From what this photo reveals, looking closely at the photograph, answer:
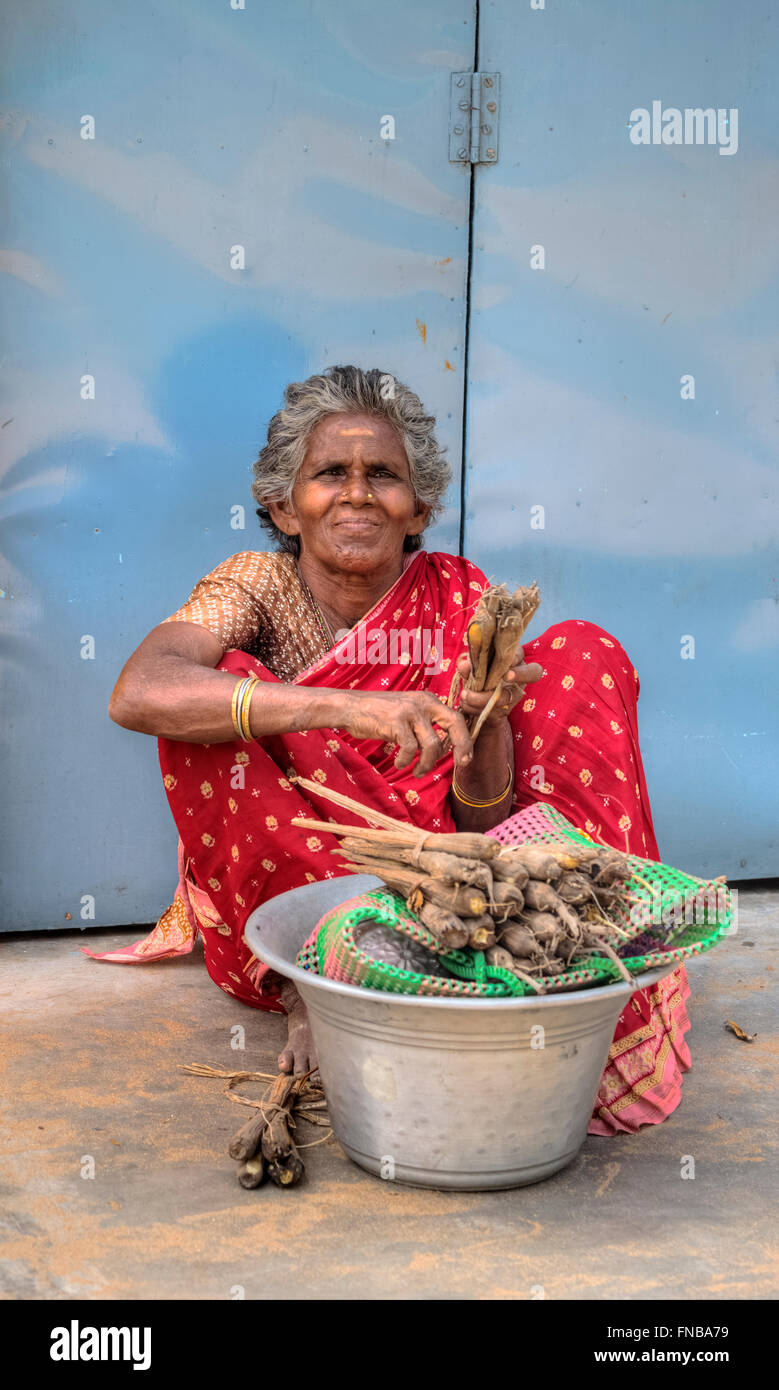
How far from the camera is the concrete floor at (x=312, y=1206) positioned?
1798mm

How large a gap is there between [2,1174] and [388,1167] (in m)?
0.68

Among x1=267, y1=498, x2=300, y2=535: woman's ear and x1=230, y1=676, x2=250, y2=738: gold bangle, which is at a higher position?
x1=267, y1=498, x2=300, y2=535: woman's ear

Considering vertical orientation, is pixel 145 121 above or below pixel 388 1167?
above

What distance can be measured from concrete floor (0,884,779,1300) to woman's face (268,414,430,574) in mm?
1182

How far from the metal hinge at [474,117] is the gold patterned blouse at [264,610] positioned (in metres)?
1.52

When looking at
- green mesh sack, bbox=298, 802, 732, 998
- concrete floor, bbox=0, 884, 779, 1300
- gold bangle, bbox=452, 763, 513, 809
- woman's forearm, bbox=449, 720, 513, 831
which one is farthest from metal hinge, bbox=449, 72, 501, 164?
concrete floor, bbox=0, 884, 779, 1300

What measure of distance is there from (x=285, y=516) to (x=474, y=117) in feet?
5.07

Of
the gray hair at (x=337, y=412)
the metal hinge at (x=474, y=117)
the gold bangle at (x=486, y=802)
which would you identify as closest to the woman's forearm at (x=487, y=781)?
the gold bangle at (x=486, y=802)

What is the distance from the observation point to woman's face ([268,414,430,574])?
9.43ft

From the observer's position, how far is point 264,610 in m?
2.94

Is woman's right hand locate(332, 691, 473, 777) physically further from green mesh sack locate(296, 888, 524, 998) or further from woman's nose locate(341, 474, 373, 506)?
woman's nose locate(341, 474, 373, 506)

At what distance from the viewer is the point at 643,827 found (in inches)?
109
